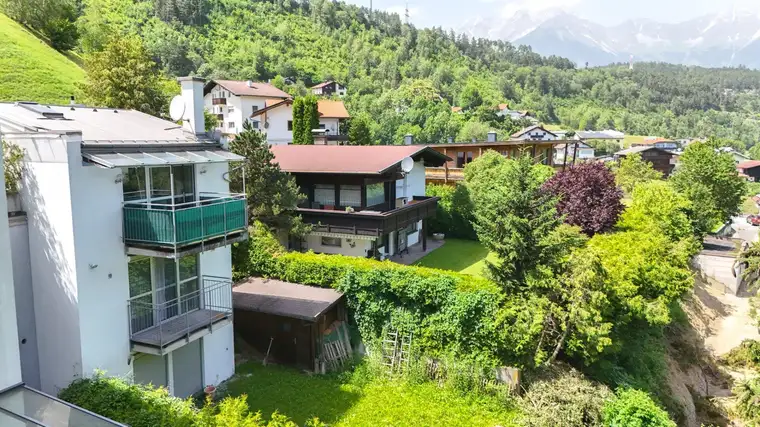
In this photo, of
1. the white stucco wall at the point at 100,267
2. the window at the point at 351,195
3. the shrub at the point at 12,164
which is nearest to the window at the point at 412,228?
the window at the point at 351,195

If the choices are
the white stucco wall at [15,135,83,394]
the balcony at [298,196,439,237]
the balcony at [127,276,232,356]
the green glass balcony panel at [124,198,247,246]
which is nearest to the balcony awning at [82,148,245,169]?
the white stucco wall at [15,135,83,394]

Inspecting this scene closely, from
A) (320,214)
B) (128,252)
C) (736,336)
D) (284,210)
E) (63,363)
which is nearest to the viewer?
(63,363)

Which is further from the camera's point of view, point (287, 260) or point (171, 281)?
point (287, 260)

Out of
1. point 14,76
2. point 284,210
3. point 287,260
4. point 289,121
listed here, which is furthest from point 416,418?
point 289,121

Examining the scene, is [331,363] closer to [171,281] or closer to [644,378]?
[171,281]

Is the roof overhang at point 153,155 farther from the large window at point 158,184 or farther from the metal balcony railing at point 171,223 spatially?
the metal balcony railing at point 171,223

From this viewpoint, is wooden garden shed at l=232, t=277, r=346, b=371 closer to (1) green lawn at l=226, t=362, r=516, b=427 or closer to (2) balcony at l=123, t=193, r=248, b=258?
(1) green lawn at l=226, t=362, r=516, b=427
